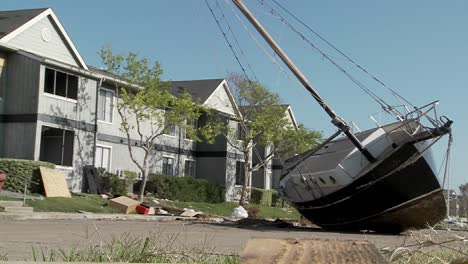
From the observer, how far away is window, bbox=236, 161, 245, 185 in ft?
149

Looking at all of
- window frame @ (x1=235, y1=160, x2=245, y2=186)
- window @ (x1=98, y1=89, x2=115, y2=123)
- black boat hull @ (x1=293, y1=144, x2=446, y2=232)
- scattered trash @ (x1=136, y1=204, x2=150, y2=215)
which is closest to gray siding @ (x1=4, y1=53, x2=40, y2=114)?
window @ (x1=98, y1=89, x2=115, y2=123)

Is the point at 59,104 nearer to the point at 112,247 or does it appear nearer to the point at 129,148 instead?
the point at 129,148

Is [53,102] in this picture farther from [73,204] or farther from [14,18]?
[73,204]

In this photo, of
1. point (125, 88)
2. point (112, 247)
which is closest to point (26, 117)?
point (125, 88)

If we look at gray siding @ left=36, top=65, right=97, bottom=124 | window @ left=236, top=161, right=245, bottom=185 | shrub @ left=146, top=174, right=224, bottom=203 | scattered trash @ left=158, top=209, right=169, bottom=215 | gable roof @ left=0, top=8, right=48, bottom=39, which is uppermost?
gable roof @ left=0, top=8, right=48, bottom=39

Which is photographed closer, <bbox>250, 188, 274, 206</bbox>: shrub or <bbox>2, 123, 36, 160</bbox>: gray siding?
<bbox>2, 123, 36, 160</bbox>: gray siding

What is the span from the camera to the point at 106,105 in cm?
3438

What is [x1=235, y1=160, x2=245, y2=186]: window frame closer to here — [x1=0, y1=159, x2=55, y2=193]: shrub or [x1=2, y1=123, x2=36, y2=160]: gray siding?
[x1=2, y1=123, x2=36, y2=160]: gray siding

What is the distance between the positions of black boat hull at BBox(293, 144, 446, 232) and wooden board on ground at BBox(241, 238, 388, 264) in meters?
16.5

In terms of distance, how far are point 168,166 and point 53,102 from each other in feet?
38.6

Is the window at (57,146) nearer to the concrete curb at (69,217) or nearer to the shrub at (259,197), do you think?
the concrete curb at (69,217)

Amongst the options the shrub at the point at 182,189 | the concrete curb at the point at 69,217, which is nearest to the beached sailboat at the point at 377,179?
the concrete curb at the point at 69,217

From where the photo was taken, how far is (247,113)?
42.9 meters

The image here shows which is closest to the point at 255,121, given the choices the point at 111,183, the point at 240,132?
the point at 240,132
